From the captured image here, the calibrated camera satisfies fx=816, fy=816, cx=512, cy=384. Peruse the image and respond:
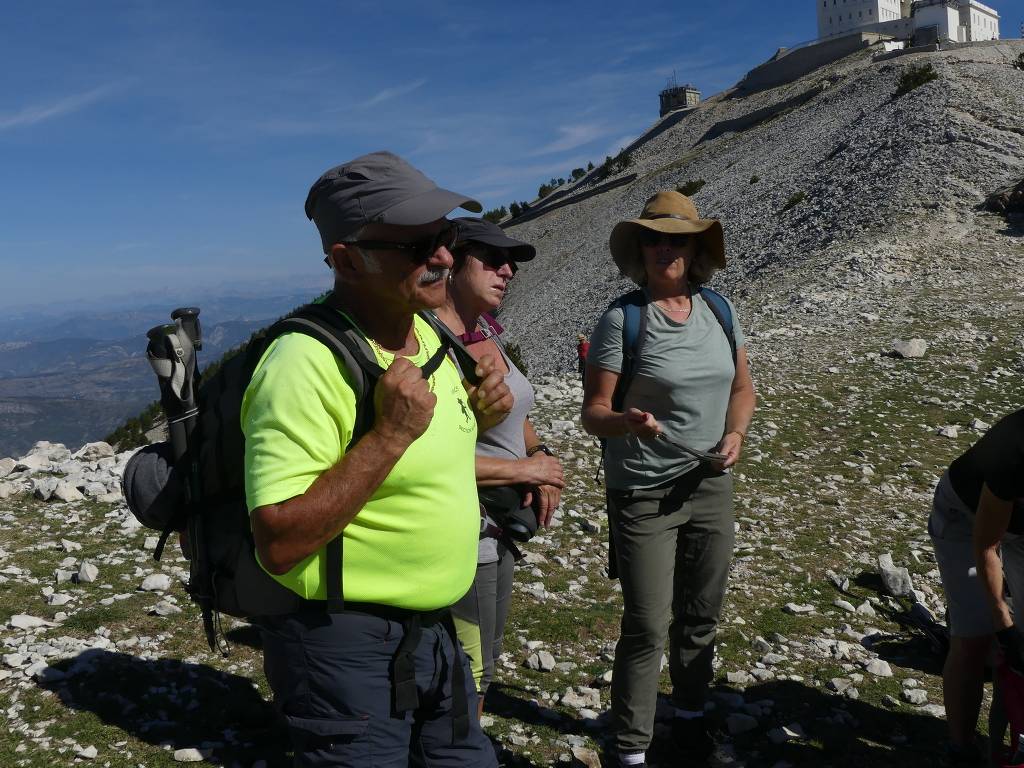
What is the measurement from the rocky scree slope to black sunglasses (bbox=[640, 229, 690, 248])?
13907 millimetres

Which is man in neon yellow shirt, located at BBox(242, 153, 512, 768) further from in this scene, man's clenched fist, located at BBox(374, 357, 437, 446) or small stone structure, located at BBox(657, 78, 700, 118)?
small stone structure, located at BBox(657, 78, 700, 118)

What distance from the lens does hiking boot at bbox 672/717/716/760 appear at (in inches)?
165

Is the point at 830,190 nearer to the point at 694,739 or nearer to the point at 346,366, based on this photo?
the point at 694,739

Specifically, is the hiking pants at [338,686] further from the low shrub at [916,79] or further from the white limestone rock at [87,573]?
the low shrub at [916,79]

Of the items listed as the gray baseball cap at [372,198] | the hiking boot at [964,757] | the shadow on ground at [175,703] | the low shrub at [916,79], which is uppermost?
the low shrub at [916,79]

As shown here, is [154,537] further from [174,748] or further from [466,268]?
[466,268]

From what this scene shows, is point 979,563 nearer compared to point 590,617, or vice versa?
point 979,563

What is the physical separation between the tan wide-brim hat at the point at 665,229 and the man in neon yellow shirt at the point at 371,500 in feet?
5.98

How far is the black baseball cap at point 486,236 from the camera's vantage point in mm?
3648

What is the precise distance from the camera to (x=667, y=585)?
12.7 feet

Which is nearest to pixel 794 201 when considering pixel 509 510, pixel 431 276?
pixel 509 510

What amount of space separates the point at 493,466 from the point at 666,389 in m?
1.12

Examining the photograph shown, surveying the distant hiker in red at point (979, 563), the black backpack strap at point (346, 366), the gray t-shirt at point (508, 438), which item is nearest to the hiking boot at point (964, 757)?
the distant hiker in red at point (979, 563)

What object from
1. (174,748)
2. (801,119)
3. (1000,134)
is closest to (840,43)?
(801,119)
